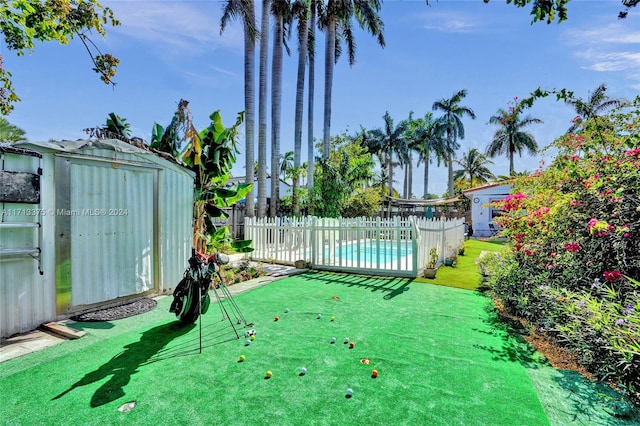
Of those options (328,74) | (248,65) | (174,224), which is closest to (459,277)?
(174,224)

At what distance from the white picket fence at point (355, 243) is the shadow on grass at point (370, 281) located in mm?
384

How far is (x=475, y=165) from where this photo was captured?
44.6 meters

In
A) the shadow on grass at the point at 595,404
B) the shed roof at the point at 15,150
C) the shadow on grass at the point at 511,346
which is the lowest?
the shadow on grass at the point at 511,346

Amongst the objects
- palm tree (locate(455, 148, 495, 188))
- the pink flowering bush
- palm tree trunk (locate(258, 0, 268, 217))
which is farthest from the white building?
palm tree (locate(455, 148, 495, 188))

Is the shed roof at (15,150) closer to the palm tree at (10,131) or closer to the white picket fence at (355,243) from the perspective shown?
the white picket fence at (355,243)

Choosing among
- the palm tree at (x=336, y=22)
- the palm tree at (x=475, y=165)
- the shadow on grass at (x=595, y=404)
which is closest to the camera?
the shadow on grass at (x=595, y=404)

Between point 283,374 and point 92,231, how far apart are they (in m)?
4.07

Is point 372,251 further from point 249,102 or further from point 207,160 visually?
point 249,102

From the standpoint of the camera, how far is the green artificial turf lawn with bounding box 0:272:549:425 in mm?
2479

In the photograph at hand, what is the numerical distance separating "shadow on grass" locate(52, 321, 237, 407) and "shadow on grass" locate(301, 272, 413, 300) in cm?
338

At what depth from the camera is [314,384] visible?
9.65ft

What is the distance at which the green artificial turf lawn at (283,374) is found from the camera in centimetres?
248

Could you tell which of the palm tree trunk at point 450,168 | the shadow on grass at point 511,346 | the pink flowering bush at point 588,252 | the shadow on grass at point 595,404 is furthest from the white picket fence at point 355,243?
the palm tree trunk at point 450,168

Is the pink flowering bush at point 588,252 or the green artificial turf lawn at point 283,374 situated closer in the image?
the green artificial turf lawn at point 283,374
